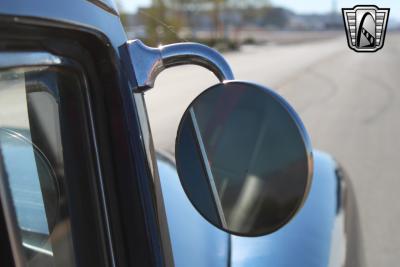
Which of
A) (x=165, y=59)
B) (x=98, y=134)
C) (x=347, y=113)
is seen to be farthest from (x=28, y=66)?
(x=347, y=113)

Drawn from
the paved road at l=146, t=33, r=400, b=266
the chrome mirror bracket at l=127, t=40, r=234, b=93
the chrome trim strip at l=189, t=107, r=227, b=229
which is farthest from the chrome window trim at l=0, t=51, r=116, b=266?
the paved road at l=146, t=33, r=400, b=266

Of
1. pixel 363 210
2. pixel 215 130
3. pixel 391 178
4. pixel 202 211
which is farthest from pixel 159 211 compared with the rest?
pixel 391 178

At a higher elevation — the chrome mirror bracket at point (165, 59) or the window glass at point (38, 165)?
the chrome mirror bracket at point (165, 59)

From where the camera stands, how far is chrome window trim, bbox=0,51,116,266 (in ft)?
2.62

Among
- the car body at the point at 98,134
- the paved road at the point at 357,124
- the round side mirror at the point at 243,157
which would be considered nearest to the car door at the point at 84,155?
the car body at the point at 98,134

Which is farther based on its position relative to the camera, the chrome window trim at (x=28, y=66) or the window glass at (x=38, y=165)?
the window glass at (x=38, y=165)

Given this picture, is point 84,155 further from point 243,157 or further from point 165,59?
point 243,157

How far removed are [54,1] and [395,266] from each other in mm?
3403

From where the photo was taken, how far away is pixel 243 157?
135 centimetres

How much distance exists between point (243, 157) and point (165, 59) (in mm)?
343

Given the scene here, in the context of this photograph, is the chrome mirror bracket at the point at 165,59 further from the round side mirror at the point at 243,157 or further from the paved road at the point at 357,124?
the paved road at the point at 357,124

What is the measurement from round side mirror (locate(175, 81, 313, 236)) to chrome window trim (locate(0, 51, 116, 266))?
0.22 metres

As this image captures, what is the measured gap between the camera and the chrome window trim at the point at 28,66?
31.4 inches

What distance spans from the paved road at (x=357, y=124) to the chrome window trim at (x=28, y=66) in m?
1.79
